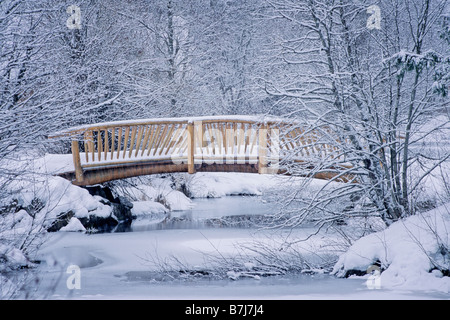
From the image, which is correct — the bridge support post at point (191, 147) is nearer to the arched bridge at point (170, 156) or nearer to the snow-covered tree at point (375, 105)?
the arched bridge at point (170, 156)

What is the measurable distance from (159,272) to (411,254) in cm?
310

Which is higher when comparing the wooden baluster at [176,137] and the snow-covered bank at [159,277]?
the wooden baluster at [176,137]

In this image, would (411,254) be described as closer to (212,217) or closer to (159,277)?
(159,277)

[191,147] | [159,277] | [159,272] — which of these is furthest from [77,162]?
[159,277]

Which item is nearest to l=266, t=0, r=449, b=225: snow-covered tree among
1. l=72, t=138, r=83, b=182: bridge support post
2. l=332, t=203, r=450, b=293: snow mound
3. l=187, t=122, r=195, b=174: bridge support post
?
l=332, t=203, r=450, b=293: snow mound

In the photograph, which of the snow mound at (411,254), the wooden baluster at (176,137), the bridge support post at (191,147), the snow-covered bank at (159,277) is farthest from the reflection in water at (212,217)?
the snow mound at (411,254)

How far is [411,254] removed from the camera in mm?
5270

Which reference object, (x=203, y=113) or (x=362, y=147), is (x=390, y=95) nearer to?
(x=362, y=147)

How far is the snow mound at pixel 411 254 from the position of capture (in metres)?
5.01

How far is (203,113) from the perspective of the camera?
1805cm

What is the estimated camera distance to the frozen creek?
202 inches

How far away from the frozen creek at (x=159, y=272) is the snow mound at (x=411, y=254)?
0.24 metres
